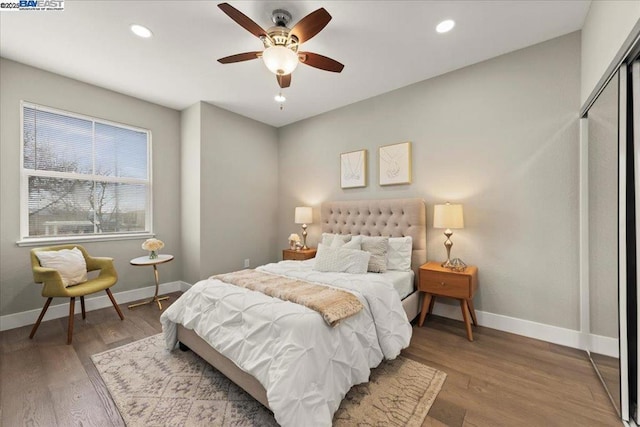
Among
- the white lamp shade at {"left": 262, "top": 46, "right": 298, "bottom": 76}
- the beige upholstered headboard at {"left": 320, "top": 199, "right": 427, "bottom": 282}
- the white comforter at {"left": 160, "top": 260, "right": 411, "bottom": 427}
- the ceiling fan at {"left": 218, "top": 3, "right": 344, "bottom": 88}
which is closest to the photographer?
the white comforter at {"left": 160, "top": 260, "right": 411, "bottom": 427}

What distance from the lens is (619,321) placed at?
1.61m

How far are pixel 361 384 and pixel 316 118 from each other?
12.7 ft

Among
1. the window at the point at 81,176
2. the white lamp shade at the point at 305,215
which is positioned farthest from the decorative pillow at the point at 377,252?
the window at the point at 81,176

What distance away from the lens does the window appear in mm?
2994

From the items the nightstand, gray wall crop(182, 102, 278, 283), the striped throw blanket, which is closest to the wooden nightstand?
the striped throw blanket

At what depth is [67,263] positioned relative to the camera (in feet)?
9.23

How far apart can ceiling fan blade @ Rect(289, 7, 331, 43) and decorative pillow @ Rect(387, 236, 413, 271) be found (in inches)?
91.1

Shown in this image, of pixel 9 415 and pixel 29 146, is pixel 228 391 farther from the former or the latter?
pixel 29 146

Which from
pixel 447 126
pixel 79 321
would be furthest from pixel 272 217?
pixel 447 126

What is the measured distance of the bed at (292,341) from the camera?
140 cm

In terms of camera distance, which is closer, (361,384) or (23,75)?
(361,384)

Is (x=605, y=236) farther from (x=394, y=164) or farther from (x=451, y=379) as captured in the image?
(x=394, y=164)

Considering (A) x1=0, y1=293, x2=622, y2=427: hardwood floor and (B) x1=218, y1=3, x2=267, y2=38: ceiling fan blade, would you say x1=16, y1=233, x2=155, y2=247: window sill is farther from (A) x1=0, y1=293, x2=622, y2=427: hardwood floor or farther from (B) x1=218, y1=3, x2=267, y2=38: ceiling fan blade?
(B) x1=218, y1=3, x2=267, y2=38: ceiling fan blade

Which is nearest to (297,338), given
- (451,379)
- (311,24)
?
(451,379)
